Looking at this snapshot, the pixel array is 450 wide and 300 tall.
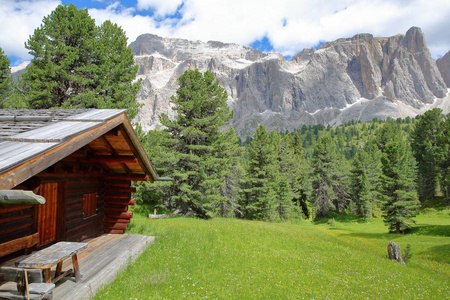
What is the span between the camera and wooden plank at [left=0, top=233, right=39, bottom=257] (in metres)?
5.82

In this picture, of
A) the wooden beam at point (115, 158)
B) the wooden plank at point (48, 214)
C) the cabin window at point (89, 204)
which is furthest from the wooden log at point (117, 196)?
the wooden plank at point (48, 214)

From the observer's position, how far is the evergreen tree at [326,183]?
169 feet

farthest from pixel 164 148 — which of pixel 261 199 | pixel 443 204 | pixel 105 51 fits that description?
pixel 443 204

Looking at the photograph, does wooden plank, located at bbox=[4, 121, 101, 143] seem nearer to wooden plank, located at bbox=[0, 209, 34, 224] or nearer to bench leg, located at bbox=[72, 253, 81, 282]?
wooden plank, located at bbox=[0, 209, 34, 224]

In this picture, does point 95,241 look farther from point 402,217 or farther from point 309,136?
point 309,136

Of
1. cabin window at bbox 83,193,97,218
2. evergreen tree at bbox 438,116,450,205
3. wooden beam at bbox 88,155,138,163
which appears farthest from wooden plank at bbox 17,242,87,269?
evergreen tree at bbox 438,116,450,205

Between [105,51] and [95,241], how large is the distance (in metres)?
17.1

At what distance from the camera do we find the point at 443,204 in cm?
5228

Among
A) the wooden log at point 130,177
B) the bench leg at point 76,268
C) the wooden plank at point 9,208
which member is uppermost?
the wooden log at point 130,177

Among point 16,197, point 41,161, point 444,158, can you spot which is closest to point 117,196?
point 41,161

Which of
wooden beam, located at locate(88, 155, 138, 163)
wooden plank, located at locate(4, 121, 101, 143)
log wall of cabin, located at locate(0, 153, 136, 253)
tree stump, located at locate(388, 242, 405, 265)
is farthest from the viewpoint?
tree stump, located at locate(388, 242, 405, 265)

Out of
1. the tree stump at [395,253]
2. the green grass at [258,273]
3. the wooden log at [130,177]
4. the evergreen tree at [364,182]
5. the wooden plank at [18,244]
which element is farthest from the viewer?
the evergreen tree at [364,182]

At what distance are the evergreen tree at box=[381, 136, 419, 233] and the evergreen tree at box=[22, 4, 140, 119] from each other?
105 feet

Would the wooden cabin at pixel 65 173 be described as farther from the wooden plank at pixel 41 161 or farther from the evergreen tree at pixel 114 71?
the evergreen tree at pixel 114 71
